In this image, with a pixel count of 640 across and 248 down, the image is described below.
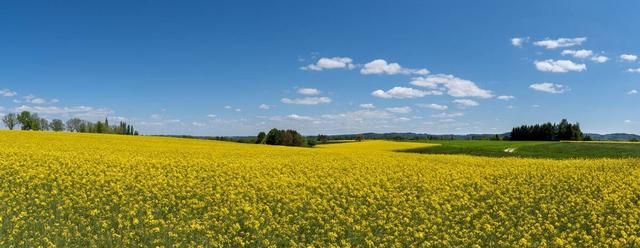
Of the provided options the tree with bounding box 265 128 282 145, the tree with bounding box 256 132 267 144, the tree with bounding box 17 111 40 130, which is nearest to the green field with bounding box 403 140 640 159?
the tree with bounding box 265 128 282 145

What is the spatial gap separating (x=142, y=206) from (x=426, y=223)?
586 centimetres

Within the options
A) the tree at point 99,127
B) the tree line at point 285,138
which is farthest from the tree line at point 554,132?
the tree at point 99,127

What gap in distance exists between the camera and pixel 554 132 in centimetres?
9525

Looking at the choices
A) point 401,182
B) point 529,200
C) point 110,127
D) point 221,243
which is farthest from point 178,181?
point 110,127

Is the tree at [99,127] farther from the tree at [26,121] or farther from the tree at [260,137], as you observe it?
the tree at [260,137]

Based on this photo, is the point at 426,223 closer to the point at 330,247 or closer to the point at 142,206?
the point at 330,247

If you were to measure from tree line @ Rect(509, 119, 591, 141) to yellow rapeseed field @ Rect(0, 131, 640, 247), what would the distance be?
8559 cm

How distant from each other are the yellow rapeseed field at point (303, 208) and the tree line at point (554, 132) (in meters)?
85.6

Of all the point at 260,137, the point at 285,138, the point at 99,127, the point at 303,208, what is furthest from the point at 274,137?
the point at 303,208

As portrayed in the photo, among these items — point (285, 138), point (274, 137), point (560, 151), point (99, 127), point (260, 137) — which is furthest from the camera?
point (99, 127)

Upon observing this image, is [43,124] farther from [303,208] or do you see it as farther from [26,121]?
[303,208]

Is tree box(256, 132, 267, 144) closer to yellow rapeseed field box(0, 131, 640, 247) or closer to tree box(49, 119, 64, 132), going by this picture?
tree box(49, 119, 64, 132)

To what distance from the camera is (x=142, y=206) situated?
10.5 m

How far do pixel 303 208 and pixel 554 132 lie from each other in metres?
96.0
